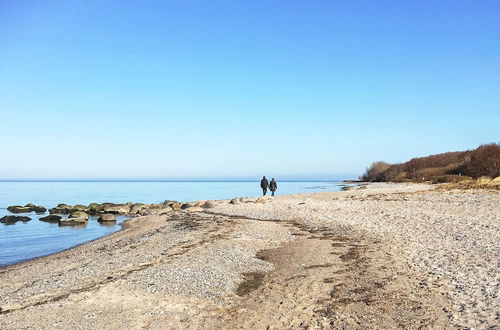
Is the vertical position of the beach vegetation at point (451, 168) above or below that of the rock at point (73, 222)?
above

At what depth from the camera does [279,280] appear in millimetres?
12219

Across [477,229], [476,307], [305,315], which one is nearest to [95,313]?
[305,315]

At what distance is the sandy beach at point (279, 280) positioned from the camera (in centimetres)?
905

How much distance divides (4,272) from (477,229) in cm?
2053

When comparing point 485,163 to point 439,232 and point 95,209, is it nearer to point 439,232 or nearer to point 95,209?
point 439,232

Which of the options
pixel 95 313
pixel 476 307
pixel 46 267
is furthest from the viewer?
pixel 46 267

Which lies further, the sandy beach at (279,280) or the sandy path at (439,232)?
the sandy path at (439,232)

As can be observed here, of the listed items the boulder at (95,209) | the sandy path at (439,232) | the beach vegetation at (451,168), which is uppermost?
the beach vegetation at (451,168)

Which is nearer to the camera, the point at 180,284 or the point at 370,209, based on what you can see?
the point at 180,284

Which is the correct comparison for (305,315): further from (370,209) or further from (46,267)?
(370,209)

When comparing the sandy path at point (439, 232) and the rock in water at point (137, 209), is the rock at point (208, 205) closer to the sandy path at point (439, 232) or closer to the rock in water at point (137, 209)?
the sandy path at point (439, 232)

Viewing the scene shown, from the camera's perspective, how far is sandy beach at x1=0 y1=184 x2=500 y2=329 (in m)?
9.05

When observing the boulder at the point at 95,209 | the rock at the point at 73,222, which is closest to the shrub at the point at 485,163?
the rock at the point at 73,222

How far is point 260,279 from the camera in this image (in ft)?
41.1
